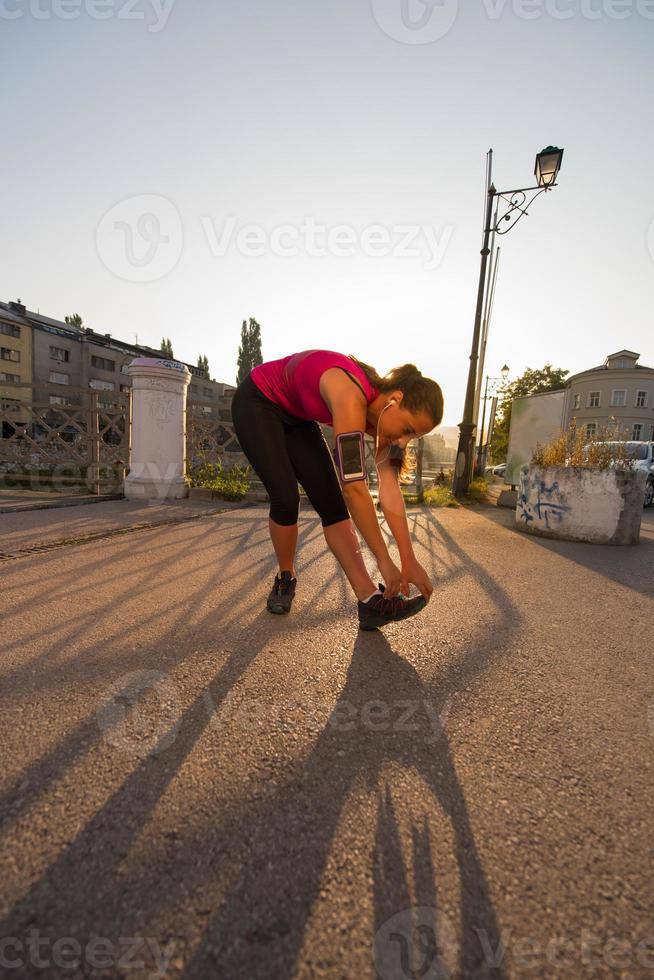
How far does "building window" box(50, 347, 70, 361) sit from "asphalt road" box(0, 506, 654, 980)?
53.3 meters

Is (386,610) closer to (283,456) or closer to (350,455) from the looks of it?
(350,455)

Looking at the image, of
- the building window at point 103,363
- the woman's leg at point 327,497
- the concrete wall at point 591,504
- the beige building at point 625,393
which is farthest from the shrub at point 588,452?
the building window at point 103,363

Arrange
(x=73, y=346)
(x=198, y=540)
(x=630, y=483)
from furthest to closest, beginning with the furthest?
(x=73, y=346)
(x=630, y=483)
(x=198, y=540)

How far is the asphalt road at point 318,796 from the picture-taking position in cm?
75

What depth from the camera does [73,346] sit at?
157 ft

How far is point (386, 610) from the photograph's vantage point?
216 centimetres

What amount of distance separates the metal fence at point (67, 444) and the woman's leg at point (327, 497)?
17.8ft

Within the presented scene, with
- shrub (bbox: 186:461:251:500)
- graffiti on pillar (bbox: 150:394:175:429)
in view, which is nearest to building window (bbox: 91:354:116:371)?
shrub (bbox: 186:461:251:500)

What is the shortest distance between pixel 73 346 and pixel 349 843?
186 feet

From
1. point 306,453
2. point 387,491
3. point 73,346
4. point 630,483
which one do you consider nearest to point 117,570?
point 306,453

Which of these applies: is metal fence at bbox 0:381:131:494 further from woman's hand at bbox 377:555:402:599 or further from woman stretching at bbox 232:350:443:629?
woman's hand at bbox 377:555:402:599

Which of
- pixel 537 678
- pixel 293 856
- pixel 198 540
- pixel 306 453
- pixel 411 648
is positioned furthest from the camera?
pixel 198 540

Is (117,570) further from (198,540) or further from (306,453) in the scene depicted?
(306,453)

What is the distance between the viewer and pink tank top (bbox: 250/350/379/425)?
6.77 ft
